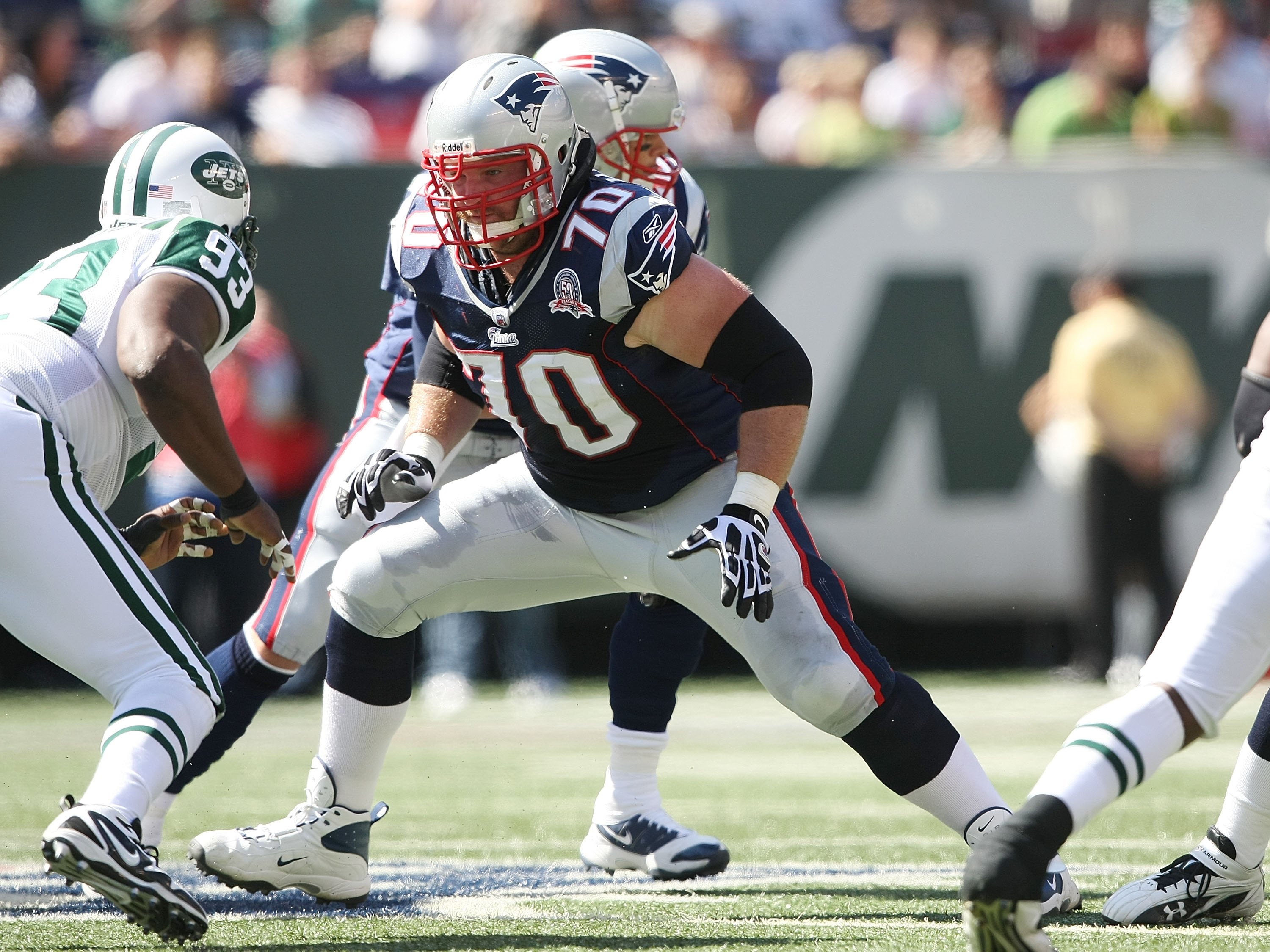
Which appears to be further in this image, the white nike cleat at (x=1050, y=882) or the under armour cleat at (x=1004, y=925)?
the white nike cleat at (x=1050, y=882)

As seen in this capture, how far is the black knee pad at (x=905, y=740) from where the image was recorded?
10.6 ft

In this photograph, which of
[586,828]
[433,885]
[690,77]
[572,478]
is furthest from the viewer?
[690,77]

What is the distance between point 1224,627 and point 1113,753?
0.29 meters

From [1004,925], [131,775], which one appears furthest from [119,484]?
[1004,925]

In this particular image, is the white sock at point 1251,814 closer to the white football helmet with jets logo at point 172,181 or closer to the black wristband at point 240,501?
the black wristband at point 240,501

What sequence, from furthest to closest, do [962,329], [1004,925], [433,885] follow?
[962,329], [433,885], [1004,925]

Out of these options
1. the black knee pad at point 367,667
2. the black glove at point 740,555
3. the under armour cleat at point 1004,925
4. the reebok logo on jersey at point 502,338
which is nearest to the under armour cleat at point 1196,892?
the under armour cleat at point 1004,925

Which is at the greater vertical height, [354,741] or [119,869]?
[119,869]

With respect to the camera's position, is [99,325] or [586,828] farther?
[586,828]

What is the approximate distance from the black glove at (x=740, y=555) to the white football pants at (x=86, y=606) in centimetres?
97

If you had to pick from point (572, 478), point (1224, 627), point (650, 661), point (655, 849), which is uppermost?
point (572, 478)

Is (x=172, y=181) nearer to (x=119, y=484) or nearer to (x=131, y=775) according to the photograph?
(x=119, y=484)

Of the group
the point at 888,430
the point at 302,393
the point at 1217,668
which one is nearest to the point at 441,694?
the point at 302,393

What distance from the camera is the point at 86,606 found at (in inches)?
118
